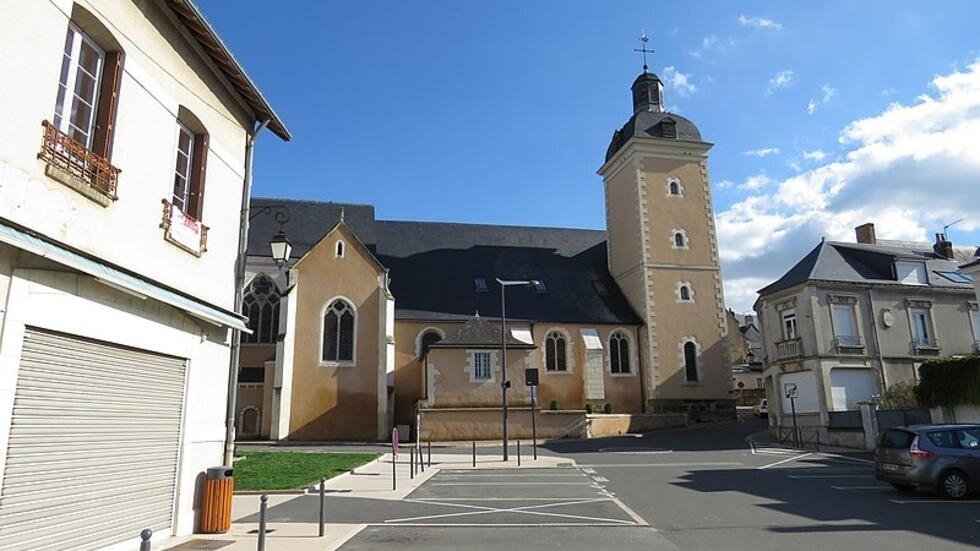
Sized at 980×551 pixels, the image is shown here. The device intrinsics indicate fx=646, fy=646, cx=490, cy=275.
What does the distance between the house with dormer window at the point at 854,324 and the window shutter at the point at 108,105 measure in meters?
26.6

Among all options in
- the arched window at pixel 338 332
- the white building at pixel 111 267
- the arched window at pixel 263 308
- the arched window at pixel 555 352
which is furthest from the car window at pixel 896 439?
the arched window at pixel 263 308

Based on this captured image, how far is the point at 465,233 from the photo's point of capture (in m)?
40.4

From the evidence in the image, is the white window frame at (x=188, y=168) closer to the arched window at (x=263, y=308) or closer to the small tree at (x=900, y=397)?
the arched window at (x=263, y=308)

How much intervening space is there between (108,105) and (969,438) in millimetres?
15509

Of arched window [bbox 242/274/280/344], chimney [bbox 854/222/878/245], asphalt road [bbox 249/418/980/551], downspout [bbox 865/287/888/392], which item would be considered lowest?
asphalt road [bbox 249/418/980/551]

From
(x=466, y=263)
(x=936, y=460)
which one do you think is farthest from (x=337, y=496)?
(x=466, y=263)

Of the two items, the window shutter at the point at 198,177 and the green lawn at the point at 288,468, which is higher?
the window shutter at the point at 198,177

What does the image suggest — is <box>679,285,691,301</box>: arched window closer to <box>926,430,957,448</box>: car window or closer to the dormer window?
the dormer window

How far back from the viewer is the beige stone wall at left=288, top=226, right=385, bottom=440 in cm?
Result: 2909

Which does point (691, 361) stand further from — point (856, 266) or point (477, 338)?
point (477, 338)

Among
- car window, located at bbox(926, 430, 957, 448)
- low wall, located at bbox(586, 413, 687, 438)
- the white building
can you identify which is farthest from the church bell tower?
the white building

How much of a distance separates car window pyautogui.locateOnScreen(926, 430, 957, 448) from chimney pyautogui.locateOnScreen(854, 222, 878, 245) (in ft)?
80.2

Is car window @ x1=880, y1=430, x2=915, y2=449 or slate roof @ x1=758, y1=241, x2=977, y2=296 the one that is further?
slate roof @ x1=758, y1=241, x2=977, y2=296

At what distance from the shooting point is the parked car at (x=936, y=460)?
40.0 feet
